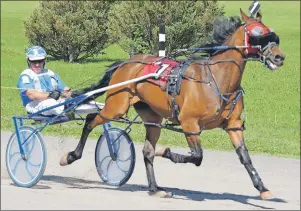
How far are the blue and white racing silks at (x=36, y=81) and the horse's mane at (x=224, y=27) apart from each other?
2.19m

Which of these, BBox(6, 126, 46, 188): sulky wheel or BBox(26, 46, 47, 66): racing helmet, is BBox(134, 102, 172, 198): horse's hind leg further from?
BBox(26, 46, 47, 66): racing helmet

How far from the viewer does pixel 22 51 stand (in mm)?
35625

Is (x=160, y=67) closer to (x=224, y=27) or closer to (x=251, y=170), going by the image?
(x=224, y=27)

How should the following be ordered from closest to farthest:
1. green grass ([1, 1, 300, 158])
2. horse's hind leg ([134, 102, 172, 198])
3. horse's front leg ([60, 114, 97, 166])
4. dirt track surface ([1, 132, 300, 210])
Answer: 1. dirt track surface ([1, 132, 300, 210])
2. horse's hind leg ([134, 102, 172, 198])
3. horse's front leg ([60, 114, 97, 166])
4. green grass ([1, 1, 300, 158])

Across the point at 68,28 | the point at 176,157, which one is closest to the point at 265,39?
the point at 176,157

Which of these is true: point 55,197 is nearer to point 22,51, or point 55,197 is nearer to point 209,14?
point 209,14

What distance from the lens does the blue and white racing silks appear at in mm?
11008

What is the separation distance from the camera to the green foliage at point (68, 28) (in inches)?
1222

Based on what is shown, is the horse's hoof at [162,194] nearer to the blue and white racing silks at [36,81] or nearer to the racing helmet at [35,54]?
the blue and white racing silks at [36,81]

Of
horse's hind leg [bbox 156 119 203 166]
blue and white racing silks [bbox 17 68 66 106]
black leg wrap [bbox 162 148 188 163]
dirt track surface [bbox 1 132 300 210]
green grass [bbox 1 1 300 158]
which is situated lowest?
green grass [bbox 1 1 300 158]

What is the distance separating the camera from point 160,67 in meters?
10.3

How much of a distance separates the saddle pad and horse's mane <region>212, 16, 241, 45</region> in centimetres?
53

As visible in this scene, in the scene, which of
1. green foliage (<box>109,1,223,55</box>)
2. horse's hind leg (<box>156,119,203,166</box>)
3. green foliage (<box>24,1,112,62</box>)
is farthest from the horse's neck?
green foliage (<box>24,1,112,62</box>)

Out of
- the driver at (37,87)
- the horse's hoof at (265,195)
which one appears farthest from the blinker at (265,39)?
the driver at (37,87)
